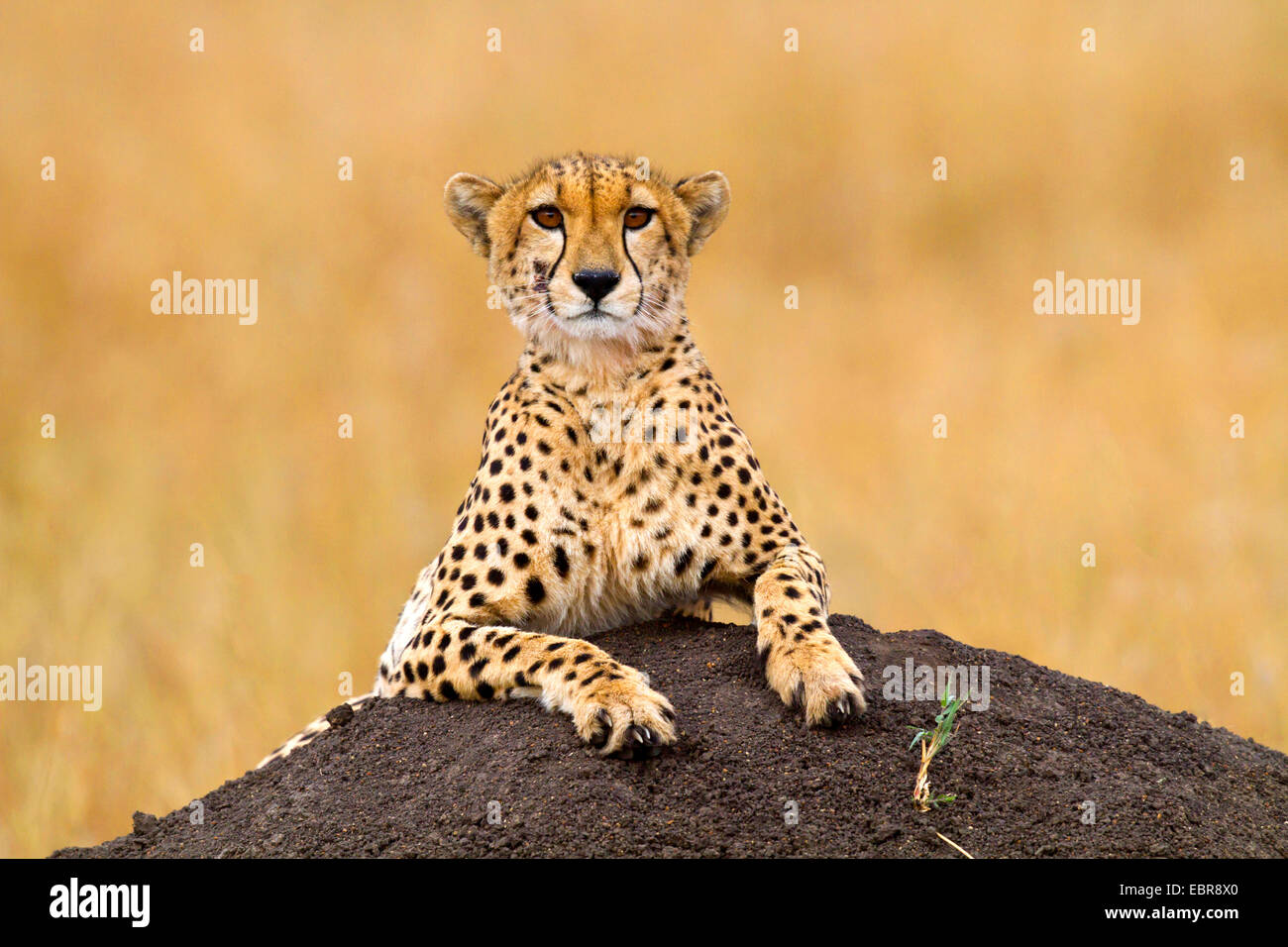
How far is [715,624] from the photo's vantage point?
3822 millimetres

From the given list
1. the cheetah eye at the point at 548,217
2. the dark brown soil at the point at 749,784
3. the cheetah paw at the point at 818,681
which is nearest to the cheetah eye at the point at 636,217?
the cheetah eye at the point at 548,217

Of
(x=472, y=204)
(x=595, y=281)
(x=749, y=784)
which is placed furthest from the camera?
(x=472, y=204)

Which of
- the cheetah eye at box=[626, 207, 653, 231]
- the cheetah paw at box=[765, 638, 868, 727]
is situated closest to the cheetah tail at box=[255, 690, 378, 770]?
the cheetah paw at box=[765, 638, 868, 727]

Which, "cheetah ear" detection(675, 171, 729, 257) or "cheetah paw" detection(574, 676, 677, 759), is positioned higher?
"cheetah ear" detection(675, 171, 729, 257)

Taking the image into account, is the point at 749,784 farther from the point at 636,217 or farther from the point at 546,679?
the point at 636,217

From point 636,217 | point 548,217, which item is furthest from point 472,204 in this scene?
point 636,217

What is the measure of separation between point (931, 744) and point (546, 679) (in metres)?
0.86

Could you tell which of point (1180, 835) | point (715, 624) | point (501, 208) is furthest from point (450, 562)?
point (1180, 835)

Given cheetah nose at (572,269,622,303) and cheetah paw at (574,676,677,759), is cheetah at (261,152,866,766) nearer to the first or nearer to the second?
cheetah nose at (572,269,622,303)

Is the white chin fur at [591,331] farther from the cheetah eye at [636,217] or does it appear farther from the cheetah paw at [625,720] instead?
the cheetah paw at [625,720]

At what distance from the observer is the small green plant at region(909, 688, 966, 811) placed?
3.01 meters

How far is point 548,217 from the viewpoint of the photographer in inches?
152

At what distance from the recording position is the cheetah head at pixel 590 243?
12.2ft
